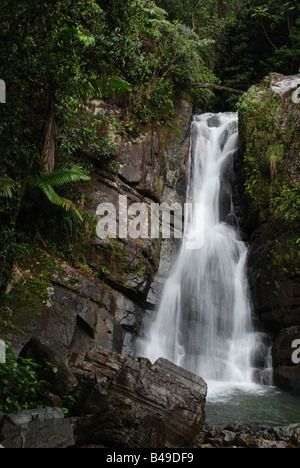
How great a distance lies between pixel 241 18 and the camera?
20562 mm

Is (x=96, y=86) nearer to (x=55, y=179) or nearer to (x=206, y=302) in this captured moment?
(x=55, y=179)

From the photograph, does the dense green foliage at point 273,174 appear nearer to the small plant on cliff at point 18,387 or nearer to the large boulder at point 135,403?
the large boulder at point 135,403

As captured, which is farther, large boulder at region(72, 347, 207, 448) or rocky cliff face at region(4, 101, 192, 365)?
rocky cliff face at region(4, 101, 192, 365)

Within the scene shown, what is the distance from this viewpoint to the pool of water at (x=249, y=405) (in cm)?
622

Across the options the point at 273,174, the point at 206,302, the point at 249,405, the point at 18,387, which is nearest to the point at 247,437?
the point at 249,405

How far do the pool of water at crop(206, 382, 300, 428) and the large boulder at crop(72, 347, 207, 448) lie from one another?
56.0 inches

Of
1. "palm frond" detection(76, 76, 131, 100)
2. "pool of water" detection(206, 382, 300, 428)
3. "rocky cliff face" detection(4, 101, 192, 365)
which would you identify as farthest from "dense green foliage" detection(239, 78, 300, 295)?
"palm frond" detection(76, 76, 131, 100)

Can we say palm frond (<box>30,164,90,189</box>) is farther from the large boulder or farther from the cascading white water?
the cascading white water

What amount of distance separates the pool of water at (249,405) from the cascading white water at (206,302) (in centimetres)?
71

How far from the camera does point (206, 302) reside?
10344mm

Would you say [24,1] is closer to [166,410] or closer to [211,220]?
[166,410]

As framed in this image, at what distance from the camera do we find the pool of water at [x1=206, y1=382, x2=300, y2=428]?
622cm

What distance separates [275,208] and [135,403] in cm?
800

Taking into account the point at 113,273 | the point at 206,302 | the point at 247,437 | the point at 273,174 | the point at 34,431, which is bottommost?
the point at 247,437
